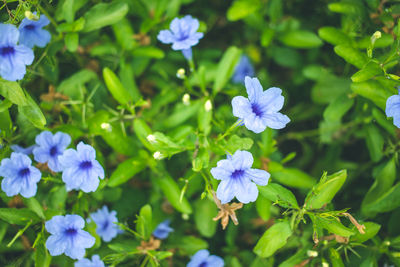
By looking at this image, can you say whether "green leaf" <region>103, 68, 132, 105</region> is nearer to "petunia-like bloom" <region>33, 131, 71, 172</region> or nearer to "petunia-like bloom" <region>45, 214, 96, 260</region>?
"petunia-like bloom" <region>33, 131, 71, 172</region>

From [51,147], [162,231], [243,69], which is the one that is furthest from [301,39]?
[51,147]

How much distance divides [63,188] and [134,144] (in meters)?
0.49

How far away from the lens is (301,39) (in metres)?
2.53

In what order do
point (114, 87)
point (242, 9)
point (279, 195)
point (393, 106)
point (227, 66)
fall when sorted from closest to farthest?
1. point (393, 106)
2. point (279, 195)
3. point (114, 87)
4. point (227, 66)
5. point (242, 9)

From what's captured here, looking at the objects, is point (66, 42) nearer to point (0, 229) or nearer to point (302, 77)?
point (0, 229)

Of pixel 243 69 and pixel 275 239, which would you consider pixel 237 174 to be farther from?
pixel 243 69

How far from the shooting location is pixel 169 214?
92.1 inches

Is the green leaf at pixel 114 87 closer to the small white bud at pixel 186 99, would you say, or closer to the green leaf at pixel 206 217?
the small white bud at pixel 186 99

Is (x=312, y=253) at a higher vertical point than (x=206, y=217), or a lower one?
higher

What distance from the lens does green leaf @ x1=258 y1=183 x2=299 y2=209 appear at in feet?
5.52

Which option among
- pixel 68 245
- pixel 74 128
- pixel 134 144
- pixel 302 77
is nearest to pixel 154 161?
pixel 134 144

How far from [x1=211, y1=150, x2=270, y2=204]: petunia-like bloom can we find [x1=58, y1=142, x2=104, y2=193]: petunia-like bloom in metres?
0.63

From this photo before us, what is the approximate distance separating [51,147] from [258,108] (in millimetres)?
1145

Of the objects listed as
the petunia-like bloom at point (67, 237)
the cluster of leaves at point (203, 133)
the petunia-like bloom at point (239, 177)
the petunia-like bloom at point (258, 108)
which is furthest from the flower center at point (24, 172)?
the petunia-like bloom at point (258, 108)
